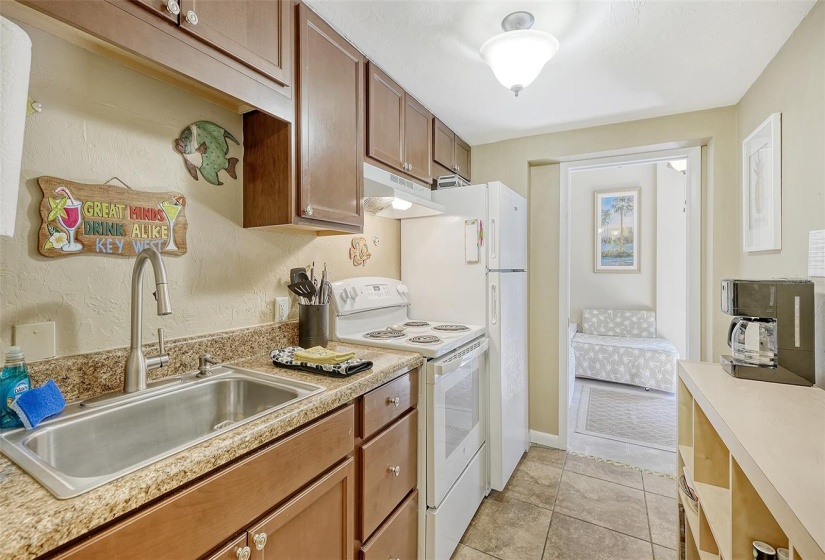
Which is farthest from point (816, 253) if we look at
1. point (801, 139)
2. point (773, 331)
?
point (801, 139)

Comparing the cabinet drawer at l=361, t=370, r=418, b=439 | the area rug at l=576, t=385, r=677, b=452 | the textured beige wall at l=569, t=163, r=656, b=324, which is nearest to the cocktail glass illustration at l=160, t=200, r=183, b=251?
the cabinet drawer at l=361, t=370, r=418, b=439

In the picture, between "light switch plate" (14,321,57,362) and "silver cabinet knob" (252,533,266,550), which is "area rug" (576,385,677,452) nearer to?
"silver cabinet knob" (252,533,266,550)

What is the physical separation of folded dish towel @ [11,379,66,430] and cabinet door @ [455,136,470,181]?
2.40m

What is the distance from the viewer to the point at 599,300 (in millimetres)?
4707

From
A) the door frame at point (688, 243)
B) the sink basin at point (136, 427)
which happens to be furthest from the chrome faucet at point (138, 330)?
the door frame at point (688, 243)

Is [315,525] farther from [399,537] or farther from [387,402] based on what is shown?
[399,537]

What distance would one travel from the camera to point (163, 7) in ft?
3.05

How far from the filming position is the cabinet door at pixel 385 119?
178cm

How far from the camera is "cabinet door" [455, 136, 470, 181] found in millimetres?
2717

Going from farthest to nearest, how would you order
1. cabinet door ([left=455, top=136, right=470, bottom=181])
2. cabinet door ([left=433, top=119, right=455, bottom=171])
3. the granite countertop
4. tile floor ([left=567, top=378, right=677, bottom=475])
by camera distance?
cabinet door ([left=455, top=136, right=470, bottom=181])
tile floor ([left=567, top=378, right=677, bottom=475])
cabinet door ([left=433, top=119, right=455, bottom=171])
the granite countertop

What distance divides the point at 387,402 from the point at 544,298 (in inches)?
73.7

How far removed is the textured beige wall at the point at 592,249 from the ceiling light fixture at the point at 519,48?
3.20m

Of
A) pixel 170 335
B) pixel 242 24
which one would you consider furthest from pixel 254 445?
pixel 242 24

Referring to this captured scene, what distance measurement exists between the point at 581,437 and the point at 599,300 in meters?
2.27
